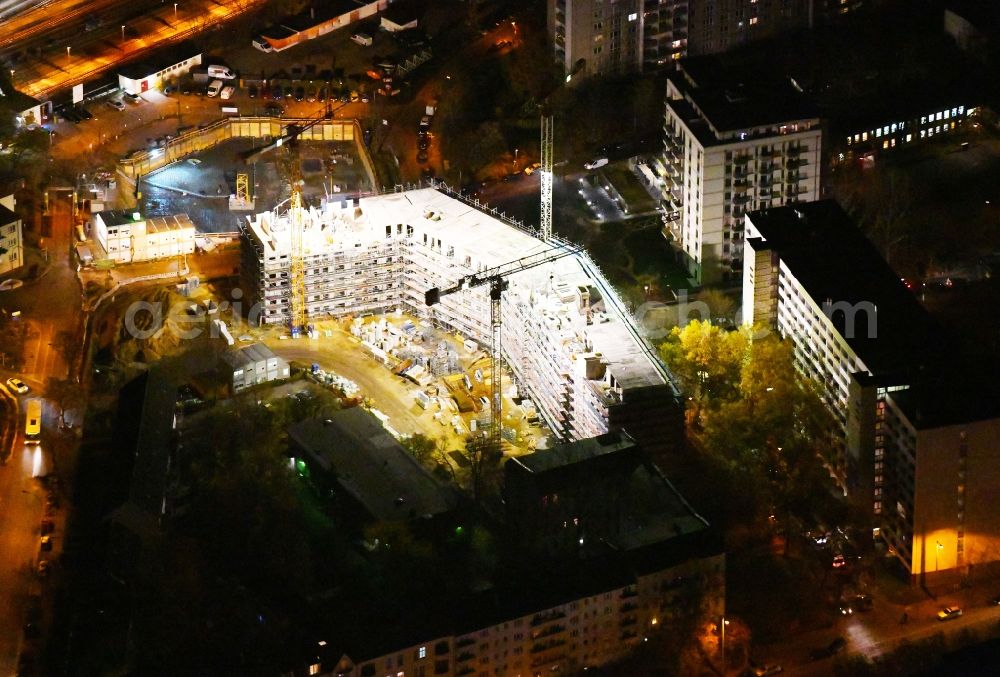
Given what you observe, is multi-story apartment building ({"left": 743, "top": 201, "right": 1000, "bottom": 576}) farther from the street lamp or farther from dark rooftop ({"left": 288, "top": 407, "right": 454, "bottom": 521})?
dark rooftop ({"left": 288, "top": 407, "right": 454, "bottom": 521})

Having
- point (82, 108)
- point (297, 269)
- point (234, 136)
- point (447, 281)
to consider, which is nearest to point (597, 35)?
point (234, 136)

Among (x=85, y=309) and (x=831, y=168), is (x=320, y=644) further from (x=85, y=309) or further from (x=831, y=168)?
(x=831, y=168)

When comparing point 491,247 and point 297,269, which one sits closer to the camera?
point 491,247

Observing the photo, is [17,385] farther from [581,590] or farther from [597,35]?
[597,35]

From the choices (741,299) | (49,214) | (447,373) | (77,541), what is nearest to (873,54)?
(741,299)

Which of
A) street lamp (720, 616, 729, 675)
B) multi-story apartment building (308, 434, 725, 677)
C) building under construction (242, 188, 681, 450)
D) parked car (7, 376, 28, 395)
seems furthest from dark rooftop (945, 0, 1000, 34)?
parked car (7, 376, 28, 395)

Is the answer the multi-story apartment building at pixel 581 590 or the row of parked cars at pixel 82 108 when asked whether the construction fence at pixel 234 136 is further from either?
the multi-story apartment building at pixel 581 590

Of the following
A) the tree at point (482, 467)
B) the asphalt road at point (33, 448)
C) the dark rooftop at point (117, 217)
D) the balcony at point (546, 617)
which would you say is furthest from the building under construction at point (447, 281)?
the balcony at point (546, 617)
